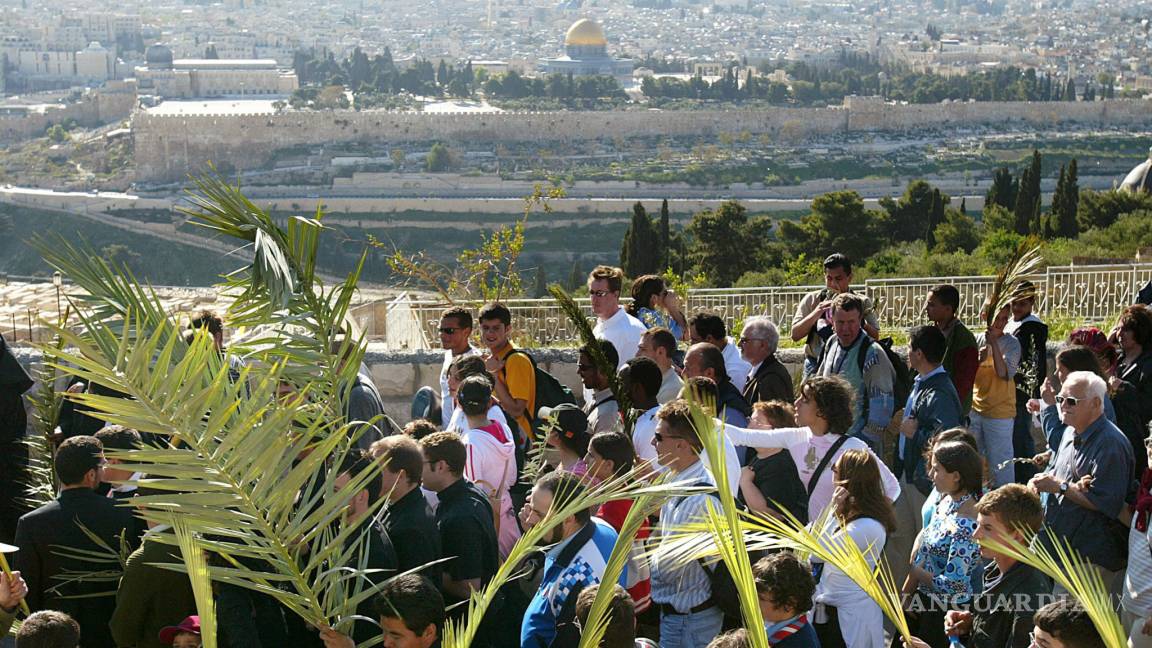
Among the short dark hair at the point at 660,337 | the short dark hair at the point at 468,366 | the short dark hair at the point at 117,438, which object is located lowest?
the short dark hair at the point at 117,438

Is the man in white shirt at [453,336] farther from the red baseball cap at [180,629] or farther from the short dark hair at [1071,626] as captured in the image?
the short dark hair at [1071,626]

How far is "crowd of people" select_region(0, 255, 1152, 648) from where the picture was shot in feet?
6.93

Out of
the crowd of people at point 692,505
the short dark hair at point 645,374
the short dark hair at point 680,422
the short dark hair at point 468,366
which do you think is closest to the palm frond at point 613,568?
the crowd of people at point 692,505

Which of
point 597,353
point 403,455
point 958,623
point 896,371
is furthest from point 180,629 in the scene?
point 896,371

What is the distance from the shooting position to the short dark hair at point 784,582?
210cm

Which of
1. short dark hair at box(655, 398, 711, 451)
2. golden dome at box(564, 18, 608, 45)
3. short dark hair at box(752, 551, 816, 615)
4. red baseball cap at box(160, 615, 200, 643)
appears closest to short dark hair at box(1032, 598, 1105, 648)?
short dark hair at box(752, 551, 816, 615)

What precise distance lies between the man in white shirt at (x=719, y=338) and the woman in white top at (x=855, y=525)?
1.05 metres

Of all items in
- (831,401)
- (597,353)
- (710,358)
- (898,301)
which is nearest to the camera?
(831,401)

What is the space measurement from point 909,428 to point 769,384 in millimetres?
374

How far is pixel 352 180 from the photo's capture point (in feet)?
148

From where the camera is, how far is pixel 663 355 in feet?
10.9

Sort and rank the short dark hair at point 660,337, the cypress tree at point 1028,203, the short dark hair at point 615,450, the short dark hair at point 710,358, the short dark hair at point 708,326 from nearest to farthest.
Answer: the short dark hair at point 615,450 → the short dark hair at point 710,358 → the short dark hair at point 660,337 → the short dark hair at point 708,326 → the cypress tree at point 1028,203

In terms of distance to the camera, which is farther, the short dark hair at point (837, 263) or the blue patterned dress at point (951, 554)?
the short dark hair at point (837, 263)

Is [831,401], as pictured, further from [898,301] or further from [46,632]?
[898,301]
